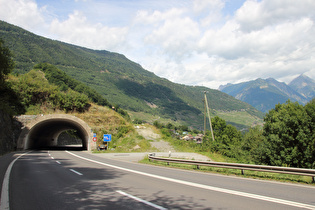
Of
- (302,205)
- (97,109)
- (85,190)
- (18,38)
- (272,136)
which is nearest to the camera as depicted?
(302,205)

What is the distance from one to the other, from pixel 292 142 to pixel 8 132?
35.3m

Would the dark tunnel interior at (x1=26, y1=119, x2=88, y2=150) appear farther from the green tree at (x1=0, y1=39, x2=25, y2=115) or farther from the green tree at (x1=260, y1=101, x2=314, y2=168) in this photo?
the green tree at (x1=260, y1=101, x2=314, y2=168)

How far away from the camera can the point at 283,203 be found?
559cm

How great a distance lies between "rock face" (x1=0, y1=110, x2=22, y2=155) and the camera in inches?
971

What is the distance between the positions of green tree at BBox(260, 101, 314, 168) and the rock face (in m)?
31.5

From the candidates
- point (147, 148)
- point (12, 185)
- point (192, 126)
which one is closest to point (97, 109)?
point (147, 148)

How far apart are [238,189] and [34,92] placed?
3662 cm

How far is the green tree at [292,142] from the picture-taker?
28219mm

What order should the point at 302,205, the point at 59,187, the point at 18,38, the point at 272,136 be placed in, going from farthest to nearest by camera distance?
the point at 18,38, the point at 272,136, the point at 59,187, the point at 302,205

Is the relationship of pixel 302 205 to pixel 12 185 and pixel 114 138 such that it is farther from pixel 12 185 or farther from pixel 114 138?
pixel 114 138

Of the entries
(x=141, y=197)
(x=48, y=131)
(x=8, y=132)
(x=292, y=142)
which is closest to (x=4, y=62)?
(x=8, y=132)

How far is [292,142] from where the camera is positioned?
29.5 metres

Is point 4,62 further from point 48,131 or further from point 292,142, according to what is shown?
point 292,142

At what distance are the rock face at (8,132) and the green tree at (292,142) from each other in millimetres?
31519
